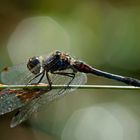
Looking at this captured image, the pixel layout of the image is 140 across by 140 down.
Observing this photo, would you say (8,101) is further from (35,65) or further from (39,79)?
(35,65)

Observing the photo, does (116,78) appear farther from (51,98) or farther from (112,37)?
(112,37)

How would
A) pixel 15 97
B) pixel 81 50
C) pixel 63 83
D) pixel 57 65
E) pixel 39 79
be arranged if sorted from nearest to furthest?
pixel 15 97, pixel 39 79, pixel 63 83, pixel 57 65, pixel 81 50

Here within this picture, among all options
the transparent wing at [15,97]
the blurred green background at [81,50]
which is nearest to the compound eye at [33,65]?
the transparent wing at [15,97]

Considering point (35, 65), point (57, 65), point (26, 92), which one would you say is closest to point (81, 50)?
point (57, 65)

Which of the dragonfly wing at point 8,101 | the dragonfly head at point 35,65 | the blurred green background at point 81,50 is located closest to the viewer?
the dragonfly wing at point 8,101

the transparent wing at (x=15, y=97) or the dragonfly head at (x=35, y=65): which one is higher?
the dragonfly head at (x=35, y=65)

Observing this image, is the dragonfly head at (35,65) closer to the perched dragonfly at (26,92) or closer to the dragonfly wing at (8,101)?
the perched dragonfly at (26,92)
